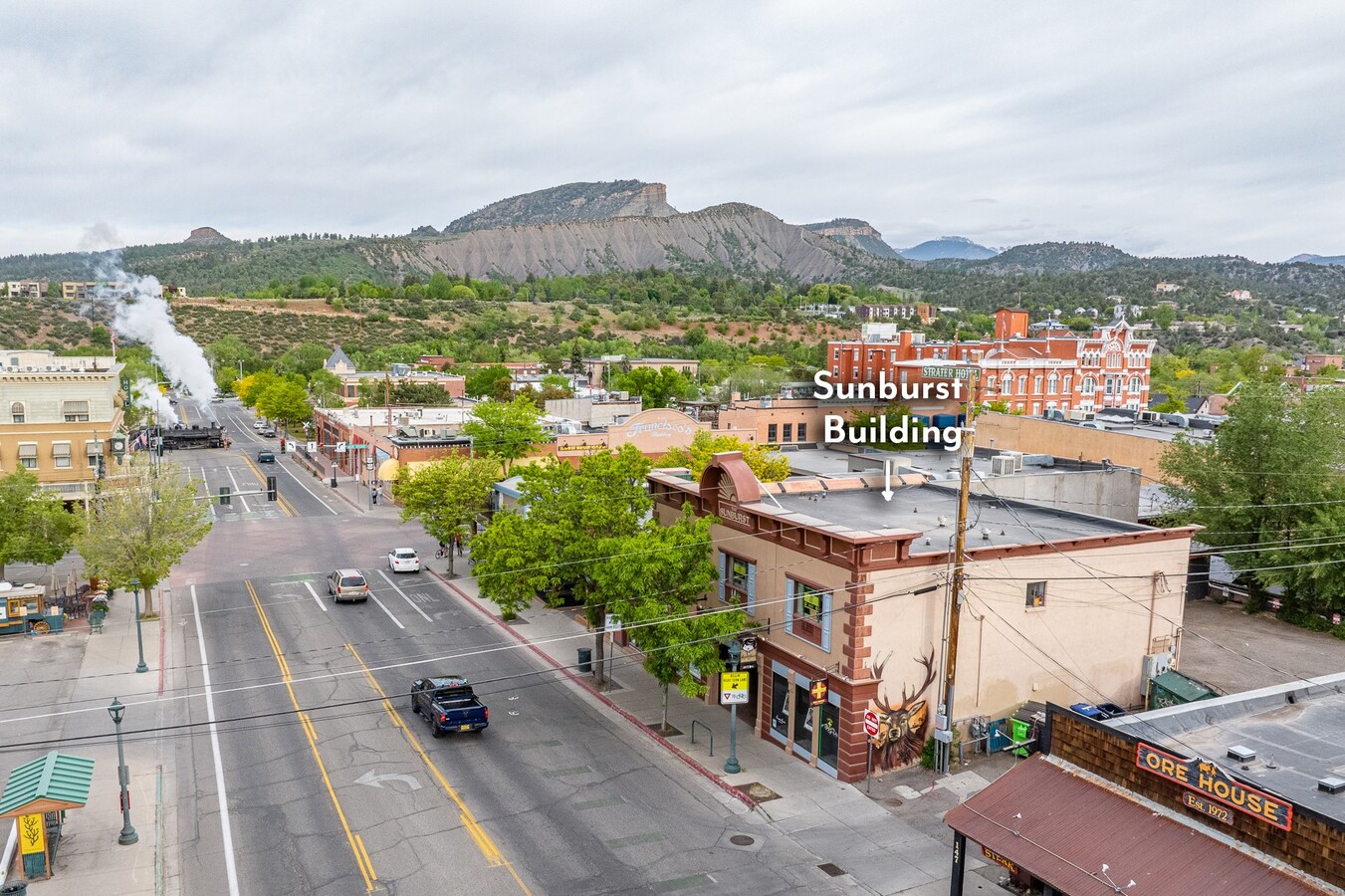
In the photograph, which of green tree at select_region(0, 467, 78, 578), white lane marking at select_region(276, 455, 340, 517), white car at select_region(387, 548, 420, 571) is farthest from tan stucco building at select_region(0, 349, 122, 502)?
white car at select_region(387, 548, 420, 571)

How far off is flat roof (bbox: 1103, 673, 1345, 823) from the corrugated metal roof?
121cm

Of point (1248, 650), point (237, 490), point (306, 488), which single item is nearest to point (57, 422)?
point (237, 490)

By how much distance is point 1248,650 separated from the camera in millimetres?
33250

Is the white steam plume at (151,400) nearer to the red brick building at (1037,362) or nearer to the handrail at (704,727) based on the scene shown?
the red brick building at (1037,362)

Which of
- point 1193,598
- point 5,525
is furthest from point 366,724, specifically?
point 1193,598

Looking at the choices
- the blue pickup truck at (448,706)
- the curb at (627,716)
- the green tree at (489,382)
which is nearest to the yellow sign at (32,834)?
the blue pickup truck at (448,706)

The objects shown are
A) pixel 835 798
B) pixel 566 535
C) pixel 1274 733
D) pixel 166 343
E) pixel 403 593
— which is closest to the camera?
pixel 1274 733

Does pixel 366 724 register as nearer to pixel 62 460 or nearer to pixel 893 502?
pixel 893 502

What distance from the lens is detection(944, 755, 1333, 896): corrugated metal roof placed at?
13914 mm

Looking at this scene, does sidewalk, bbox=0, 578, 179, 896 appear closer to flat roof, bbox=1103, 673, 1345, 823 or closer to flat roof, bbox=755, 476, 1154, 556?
flat roof, bbox=755, 476, 1154, 556

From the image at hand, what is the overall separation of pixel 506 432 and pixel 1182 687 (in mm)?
43855

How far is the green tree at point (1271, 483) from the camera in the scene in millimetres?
36062

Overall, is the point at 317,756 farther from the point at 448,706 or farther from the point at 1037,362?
the point at 1037,362

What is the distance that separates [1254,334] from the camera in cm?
18012
